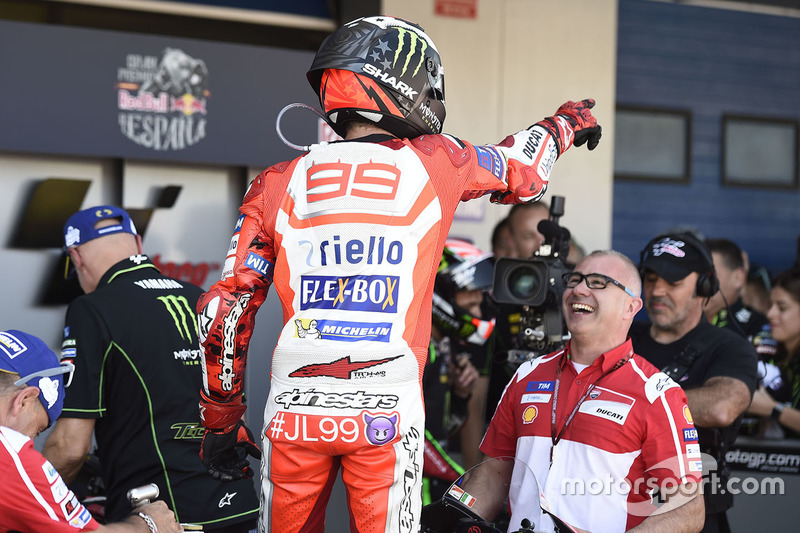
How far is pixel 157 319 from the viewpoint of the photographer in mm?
3629

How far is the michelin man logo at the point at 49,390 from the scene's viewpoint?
291 cm

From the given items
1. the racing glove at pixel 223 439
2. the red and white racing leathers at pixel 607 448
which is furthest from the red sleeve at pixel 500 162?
the racing glove at pixel 223 439

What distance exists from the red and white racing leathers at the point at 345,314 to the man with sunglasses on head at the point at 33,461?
556mm

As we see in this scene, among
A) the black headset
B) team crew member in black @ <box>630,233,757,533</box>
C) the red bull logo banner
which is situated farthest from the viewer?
the red bull logo banner

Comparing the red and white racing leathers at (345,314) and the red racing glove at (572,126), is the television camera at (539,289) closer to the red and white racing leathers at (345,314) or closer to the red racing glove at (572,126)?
the red racing glove at (572,126)

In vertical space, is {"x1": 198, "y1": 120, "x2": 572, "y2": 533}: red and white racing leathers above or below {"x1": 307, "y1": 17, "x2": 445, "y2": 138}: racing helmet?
below

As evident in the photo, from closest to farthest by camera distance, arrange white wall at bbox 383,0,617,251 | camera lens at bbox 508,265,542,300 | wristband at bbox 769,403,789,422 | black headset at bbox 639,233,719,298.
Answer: camera lens at bbox 508,265,542,300
black headset at bbox 639,233,719,298
wristband at bbox 769,403,789,422
white wall at bbox 383,0,617,251

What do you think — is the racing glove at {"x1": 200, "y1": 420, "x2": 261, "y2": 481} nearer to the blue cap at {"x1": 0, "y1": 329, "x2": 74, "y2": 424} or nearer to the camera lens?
the blue cap at {"x1": 0, "y1": 329, "x2": 74, "y2": 424}

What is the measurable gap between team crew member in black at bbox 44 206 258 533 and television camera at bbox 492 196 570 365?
1224 millimetres


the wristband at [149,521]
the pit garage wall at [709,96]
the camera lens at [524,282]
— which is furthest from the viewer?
the pit garage wall at [709,96]

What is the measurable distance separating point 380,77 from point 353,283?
0.60 m

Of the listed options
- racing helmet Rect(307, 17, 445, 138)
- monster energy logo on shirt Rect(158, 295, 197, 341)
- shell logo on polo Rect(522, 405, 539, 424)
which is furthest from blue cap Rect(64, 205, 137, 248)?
shell logo on polo Rect(522, 405, 539, 424)

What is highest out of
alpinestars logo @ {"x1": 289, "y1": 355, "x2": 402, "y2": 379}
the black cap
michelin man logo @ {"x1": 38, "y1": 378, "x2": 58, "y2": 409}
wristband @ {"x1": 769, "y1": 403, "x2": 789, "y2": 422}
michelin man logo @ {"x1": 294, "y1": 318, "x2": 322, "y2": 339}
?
the black cap

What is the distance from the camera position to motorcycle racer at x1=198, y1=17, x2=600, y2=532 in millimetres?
2463
